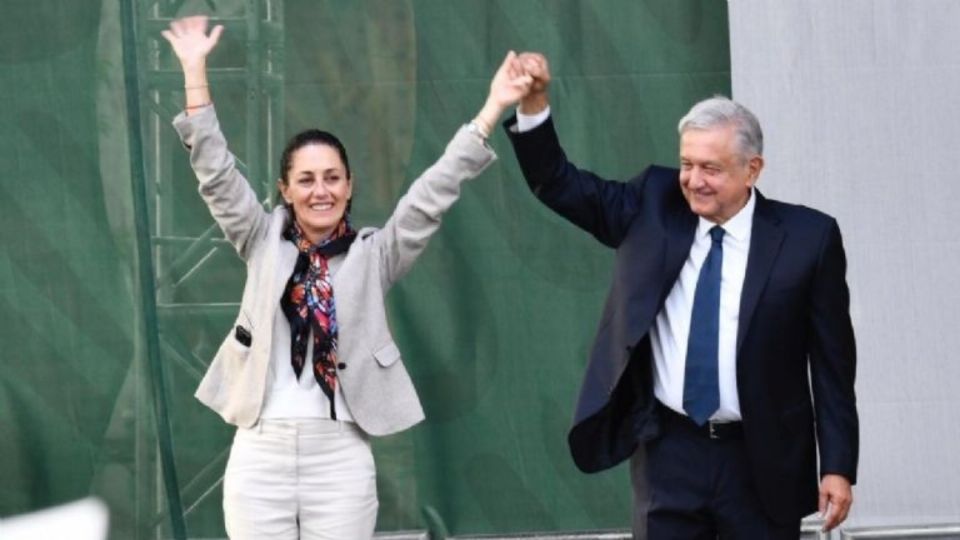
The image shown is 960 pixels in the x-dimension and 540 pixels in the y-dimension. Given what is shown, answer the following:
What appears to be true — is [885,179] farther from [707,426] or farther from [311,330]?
[311,330]

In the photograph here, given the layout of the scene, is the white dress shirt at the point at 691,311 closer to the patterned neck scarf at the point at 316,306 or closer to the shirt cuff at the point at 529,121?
the shirt cuff at the point at 529,121

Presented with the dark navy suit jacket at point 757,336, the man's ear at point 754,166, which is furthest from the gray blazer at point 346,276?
the man's ear at point 754,166

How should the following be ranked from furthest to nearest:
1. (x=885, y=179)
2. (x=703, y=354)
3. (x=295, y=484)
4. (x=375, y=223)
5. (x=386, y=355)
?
(x=375, y=223) < (x=885, y=179) < (x=386, y=355) < (x=295, y=484) < (x=703, y=354)

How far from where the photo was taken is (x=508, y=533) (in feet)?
20.5

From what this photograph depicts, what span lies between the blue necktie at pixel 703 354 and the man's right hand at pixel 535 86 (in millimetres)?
572

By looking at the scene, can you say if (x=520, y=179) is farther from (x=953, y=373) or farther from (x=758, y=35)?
(x=953, y=373)

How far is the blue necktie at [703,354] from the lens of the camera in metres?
4.38

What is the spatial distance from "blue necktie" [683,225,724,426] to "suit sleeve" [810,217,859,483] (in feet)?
0.86

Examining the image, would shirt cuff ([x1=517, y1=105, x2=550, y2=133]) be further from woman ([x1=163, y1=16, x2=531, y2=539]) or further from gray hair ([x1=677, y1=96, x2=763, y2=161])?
gray hair ([x1=677, y1=96, x2=763, y2=161])

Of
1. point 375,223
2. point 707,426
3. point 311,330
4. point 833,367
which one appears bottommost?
point 707,426

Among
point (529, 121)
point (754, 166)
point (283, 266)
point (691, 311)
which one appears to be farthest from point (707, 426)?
point (283, 266)

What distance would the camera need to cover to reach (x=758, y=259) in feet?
14.6

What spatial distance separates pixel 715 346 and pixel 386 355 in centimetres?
86

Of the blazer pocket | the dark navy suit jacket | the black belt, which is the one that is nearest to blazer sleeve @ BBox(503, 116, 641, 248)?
the dark navy suit jacket
